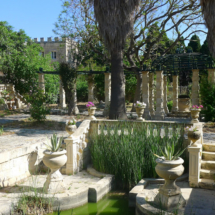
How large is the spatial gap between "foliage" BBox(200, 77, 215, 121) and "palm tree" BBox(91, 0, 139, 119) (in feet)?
12.2

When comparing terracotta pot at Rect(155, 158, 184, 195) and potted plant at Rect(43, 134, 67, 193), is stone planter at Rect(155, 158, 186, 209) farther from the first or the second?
potted plant at Rect(43, 134, 67, 193)

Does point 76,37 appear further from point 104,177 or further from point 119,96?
point 104,177

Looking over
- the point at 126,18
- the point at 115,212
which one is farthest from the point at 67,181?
the point at 126,18

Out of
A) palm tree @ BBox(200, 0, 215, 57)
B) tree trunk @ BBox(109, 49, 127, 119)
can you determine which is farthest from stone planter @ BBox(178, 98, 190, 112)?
palm tree @ BBox(200, 0, 215, 57)

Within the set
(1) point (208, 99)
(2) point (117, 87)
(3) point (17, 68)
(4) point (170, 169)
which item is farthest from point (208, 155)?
(3) point (17, 68)

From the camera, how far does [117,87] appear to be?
12992mm

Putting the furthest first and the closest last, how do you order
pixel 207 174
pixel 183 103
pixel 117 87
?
pixel 183 103
pixel 117 87
pixel 207 174

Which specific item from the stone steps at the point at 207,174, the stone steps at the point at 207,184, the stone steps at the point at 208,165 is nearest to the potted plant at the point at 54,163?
the stone steps at the point at 207,184

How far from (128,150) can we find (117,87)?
6.06m

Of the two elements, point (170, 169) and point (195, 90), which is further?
point (195, 90)

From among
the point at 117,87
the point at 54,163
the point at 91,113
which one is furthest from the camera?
the point at 117,87

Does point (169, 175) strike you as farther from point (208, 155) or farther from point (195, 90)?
point (195, 90)

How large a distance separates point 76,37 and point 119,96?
246 inches

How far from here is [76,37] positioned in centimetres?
1739
